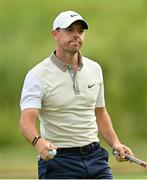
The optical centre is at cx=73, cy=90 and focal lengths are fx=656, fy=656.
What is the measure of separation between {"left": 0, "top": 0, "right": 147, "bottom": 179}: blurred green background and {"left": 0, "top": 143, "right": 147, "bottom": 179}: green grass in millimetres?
12

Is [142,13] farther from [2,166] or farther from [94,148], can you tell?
[94,148]

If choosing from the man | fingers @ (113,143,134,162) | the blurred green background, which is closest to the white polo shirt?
the man

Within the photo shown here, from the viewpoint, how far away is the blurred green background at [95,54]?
8.16m

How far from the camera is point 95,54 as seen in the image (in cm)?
838

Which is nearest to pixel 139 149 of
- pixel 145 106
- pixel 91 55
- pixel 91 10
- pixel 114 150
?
pixel 145 106

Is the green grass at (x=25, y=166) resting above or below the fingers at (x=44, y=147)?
below

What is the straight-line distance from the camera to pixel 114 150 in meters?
3.72

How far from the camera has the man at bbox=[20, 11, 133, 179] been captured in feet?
11.5

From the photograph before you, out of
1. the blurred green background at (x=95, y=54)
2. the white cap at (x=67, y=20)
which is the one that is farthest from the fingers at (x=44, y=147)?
the blurred green background at (x=95, y=54)

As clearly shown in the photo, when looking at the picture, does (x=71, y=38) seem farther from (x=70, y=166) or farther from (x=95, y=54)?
(x=95, y=54)

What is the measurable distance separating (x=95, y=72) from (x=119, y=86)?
477 cm

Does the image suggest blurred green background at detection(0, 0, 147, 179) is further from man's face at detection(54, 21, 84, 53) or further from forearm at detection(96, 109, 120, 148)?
man's face at detection(54, 21, 84, 53)

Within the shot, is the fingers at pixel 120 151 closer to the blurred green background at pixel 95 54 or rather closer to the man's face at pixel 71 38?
the man's face at pixel 71 38

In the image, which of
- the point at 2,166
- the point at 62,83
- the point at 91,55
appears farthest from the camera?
the point at 91,55
